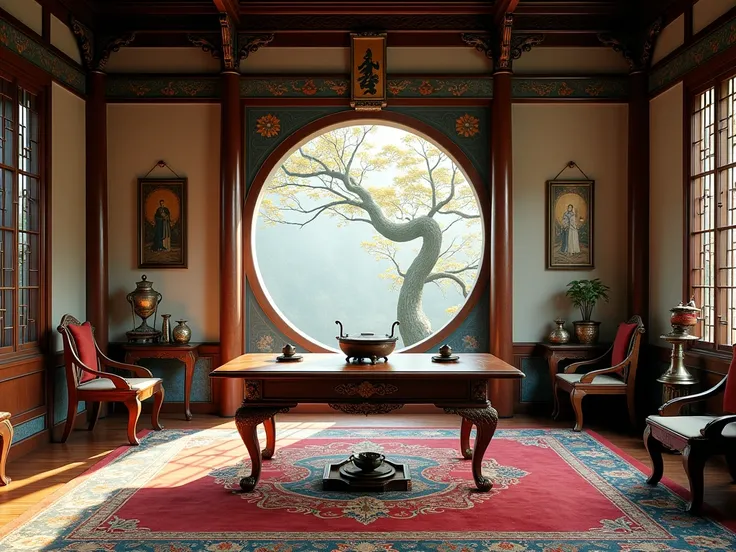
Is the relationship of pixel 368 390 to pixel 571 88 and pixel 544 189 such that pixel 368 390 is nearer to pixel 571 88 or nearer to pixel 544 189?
pixel 544 189

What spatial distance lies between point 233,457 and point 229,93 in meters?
3.42

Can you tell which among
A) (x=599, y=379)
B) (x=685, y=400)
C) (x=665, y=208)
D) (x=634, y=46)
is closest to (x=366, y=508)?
(x=685, y=400)

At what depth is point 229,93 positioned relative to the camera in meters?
6.22

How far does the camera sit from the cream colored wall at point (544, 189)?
6.34 meters

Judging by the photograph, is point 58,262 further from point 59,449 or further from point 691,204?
point 691,204

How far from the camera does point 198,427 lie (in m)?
5.72

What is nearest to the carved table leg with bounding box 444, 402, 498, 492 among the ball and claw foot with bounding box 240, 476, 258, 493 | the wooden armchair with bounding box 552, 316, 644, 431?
the ball and claw foot with bounding box 240, 476, 258, 493

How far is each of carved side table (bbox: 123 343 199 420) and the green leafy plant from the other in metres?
3.62

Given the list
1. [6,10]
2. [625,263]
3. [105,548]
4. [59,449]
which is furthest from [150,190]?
[625,263]

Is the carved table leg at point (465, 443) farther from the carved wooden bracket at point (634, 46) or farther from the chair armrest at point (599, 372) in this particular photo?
the carved wooden bracket at point (634, 46)

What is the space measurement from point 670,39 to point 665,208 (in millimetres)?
1475

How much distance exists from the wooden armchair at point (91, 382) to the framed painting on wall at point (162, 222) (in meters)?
A: 1.03

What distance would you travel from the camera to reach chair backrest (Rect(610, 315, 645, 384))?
5.55 metres

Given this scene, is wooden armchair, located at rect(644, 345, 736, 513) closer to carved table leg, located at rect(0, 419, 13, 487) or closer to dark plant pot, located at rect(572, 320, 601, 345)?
dark plant pot, located at rect(572, 320, 601, 345)
